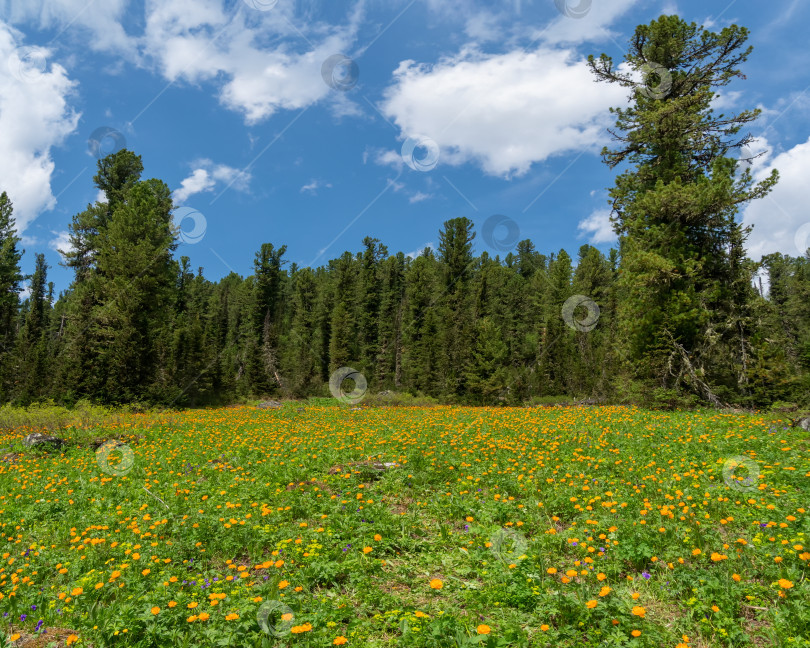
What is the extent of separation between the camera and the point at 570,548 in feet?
16.0

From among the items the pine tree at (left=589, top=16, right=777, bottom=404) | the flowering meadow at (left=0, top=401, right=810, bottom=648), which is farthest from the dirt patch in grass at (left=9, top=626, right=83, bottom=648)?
the pine tree at (left=589, top=16, right=777, bottom=404)

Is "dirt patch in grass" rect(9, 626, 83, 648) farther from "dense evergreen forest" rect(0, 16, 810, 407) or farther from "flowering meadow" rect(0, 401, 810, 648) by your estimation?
"dense evergreen forest" rect(0, 16, 810, 407)

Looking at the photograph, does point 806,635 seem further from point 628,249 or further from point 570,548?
point 628,249

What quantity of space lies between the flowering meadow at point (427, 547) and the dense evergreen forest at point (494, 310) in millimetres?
8975

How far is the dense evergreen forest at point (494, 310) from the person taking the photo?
1706cm

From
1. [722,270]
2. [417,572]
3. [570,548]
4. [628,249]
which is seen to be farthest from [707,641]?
[722,270]

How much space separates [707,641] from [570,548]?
158cm

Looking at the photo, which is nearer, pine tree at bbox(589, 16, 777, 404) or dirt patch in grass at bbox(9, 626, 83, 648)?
dirt patch in grass at bbox(9, 626, 83, 648)

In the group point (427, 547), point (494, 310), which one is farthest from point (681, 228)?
point (494, 310)

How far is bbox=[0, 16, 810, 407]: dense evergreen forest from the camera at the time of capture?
17.1m

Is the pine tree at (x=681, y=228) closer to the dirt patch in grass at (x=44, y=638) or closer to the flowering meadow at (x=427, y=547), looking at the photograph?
the flowering meadow at (x=427, y=547)

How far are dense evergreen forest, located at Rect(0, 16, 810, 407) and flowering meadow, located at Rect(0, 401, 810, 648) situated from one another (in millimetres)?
8975

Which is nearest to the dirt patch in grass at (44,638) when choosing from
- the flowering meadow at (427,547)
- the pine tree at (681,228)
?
the flowering meadow at (427,547)

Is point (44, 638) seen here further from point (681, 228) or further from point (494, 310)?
point (494, 310)
